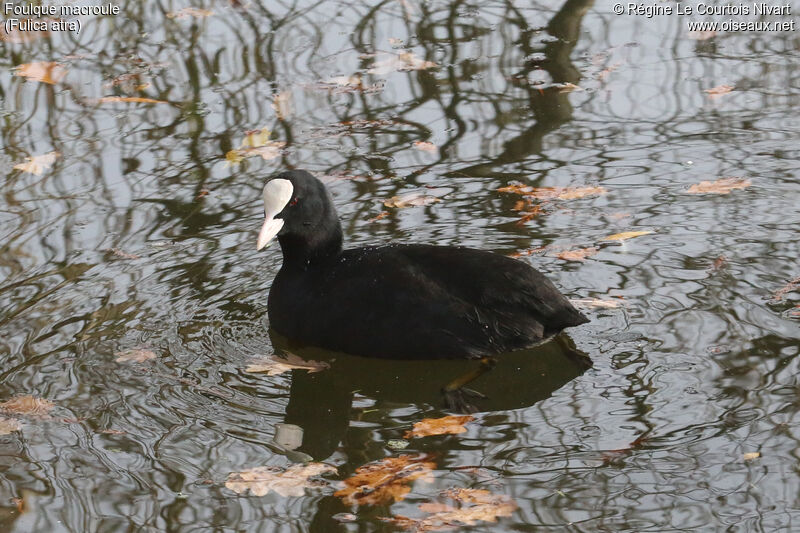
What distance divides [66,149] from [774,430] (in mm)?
6025

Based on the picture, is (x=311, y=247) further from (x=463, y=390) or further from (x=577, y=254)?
(x=577, y=254)

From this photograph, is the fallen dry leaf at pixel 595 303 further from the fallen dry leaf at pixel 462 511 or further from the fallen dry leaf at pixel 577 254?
the fallen dry leaf at pixel 462 511

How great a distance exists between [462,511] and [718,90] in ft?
18.6

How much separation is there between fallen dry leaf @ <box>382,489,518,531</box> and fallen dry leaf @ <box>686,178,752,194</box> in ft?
11.3

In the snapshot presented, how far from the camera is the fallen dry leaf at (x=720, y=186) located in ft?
23.7

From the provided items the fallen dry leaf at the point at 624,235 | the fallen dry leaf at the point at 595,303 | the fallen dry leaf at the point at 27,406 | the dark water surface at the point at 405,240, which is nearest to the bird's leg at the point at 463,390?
the dark water surface at the point at 405,240

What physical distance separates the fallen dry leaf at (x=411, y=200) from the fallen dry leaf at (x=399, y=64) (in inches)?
108

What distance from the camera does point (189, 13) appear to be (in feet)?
39.3

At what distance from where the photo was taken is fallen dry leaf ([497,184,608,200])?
24.2ft

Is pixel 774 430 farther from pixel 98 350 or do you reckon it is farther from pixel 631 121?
pixel 631 121

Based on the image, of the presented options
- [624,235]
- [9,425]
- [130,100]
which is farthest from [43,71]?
[624,235]

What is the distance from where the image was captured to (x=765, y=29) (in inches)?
409

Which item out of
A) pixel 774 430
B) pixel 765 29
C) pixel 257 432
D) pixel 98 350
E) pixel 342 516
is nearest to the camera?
pixel 342 516

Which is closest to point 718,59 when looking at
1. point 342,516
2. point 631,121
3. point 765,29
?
point 765,29
